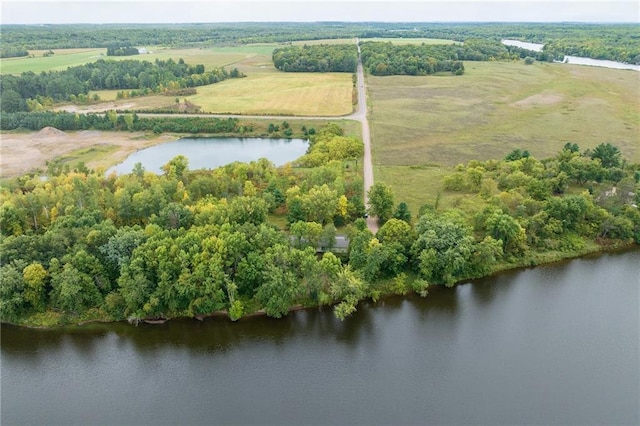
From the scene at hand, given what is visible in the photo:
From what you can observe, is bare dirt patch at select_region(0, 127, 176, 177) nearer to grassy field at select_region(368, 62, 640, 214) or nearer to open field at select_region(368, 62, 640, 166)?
grassy field at select_region(368, 62, 640, 214)

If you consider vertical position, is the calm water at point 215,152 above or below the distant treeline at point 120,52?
below

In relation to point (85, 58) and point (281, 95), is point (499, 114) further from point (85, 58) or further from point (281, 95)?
point (85, 58)

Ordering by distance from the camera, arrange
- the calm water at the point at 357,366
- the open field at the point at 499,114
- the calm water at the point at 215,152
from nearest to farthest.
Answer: the calm water at the point at 357,366
the calm water at the point at 215,152
the open field at the point at 499,114

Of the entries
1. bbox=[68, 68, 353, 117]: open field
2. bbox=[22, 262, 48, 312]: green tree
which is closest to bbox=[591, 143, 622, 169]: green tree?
bbox=[68, 68, 353, 117]: open field

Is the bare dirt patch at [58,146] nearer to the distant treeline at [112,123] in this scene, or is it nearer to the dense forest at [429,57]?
the distant treeline at [112,123]

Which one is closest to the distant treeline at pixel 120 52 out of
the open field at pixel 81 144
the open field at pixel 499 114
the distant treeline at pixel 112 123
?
the distant treeline at pixel 112 123

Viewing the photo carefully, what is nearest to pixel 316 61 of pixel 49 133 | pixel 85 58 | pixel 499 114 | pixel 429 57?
pixel 429 57
